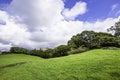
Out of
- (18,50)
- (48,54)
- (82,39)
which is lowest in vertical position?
(48,54)

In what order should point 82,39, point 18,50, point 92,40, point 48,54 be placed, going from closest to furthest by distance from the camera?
point 92,40 < point 82,39 < point 48,54 < point 18,50

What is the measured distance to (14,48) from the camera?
8575 centimetres

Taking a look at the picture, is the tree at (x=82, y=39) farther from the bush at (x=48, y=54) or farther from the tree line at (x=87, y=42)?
the bush at (x=48, y=54)

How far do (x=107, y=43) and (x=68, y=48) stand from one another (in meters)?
15.7

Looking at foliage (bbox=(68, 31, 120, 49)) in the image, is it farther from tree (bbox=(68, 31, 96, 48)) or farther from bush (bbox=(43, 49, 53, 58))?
bush (bbox=(43, 49, 53, 58))

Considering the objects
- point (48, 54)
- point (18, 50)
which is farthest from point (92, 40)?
point (18, 50)

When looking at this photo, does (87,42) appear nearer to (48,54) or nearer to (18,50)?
(48,54)

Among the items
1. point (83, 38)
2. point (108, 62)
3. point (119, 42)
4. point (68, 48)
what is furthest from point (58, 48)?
Answer: point (108, 62)

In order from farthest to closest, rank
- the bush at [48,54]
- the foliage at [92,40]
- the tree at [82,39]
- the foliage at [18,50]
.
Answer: the foliage at [18,50] → the bush at [48,54] → the tree at [82,39] → the foliage at [92,40]

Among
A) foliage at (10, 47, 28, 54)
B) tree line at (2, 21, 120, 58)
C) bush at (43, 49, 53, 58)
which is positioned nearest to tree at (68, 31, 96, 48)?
tree line at (2, 21, 120, 58)

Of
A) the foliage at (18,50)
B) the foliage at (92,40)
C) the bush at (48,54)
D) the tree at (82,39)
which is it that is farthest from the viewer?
the foliage at (18,50)

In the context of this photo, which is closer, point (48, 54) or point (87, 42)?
point (87, 42)

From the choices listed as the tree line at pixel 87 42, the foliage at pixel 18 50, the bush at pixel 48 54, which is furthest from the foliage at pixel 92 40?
the foliage at pixel 18 50

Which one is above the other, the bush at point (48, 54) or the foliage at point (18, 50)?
the foliage at point (18, 50)
